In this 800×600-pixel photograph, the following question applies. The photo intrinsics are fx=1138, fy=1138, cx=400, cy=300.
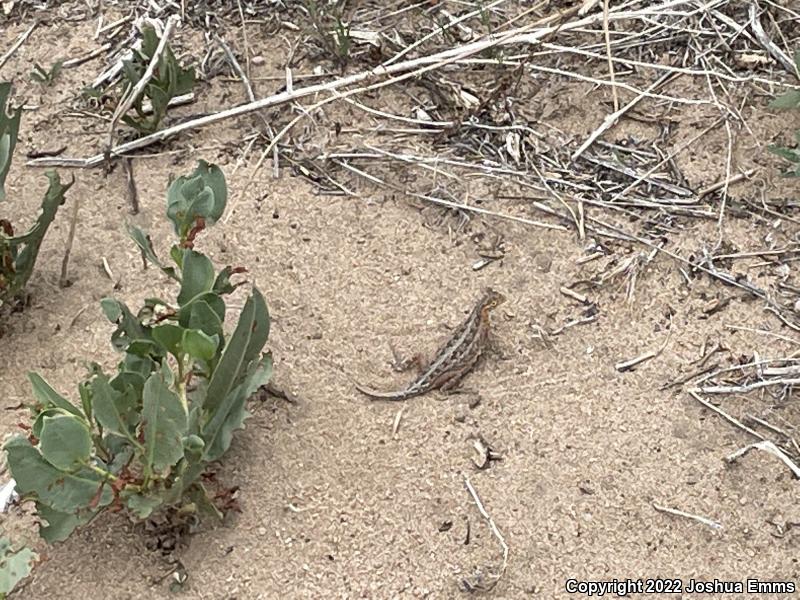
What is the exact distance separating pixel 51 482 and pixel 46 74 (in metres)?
2.01

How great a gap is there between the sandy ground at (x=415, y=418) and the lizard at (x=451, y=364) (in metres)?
0.04

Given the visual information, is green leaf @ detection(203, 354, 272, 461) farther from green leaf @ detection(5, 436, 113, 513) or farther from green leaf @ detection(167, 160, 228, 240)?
green leaf @ detection(167, 160, 228, 240)

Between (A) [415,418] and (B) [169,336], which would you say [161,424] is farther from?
(A) [415,418]

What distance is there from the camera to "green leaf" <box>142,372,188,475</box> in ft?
7.60

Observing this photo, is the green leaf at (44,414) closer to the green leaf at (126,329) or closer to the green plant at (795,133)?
the green leaf at (126,329)

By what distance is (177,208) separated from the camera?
265 centimetres

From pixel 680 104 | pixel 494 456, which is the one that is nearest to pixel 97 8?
pixel 680 104

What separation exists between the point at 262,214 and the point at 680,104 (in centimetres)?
142

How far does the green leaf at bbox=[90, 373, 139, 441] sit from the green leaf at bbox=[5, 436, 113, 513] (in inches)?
4.2

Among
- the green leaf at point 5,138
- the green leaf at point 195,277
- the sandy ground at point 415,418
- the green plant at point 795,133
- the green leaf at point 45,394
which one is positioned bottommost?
the sandy ground at point 415,418

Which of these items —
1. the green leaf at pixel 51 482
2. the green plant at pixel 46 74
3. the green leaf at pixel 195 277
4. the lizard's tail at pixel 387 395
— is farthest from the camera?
the green plant at pixel 46 74

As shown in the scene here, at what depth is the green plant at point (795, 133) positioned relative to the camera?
3385mm

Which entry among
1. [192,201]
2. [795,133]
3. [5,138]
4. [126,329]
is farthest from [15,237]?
[795,133]

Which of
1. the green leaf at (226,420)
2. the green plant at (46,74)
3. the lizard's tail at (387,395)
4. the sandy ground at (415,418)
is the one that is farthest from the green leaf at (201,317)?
the green plant at (46,74)
